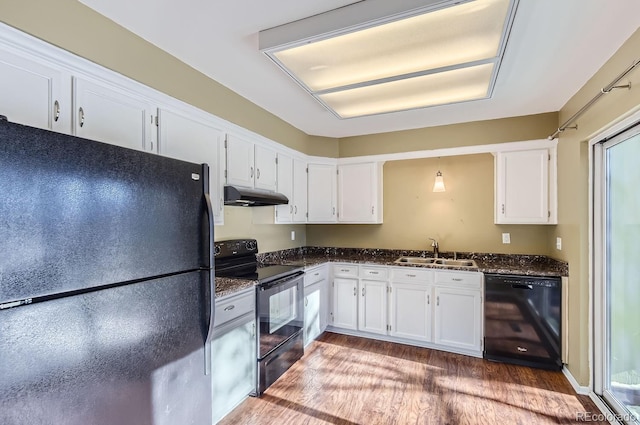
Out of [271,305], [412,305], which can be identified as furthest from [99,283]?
[412,305]

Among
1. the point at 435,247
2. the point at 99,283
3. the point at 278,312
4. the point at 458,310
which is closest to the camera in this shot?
the point at 99,283

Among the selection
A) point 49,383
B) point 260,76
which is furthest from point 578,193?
point 49,383

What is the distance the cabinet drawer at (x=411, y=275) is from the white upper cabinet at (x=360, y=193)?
746 millimetres

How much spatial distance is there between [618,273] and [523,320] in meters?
0.90

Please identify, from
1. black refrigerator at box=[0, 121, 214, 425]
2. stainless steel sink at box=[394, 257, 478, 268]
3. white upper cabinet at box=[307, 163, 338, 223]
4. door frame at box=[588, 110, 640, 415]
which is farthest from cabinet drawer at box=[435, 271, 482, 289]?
black refrigerator at box=[0, 121, 214, 425]

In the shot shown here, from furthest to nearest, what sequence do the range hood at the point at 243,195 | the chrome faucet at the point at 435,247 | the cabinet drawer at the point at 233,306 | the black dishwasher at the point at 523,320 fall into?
the chrome faucet at the point at 435,247, the black dishwasher at the point at 523,320, the range hood at the point at 243,195, the cabinet drawer at the point at 233,306

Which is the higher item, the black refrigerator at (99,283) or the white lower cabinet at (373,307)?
the black refrigerator at (99,283)

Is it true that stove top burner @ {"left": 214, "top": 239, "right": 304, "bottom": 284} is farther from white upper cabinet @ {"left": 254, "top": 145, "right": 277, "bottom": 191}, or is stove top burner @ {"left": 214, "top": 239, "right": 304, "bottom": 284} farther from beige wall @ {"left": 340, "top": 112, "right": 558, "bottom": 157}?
beige wall @ {"left": 340, "top": 112, "right": 558, "bottom": 157}

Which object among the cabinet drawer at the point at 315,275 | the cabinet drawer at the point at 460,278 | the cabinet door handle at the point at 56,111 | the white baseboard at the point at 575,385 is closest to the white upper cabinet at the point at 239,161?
the cabinet drawer at the point at 315,275

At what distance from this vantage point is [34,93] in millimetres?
1397

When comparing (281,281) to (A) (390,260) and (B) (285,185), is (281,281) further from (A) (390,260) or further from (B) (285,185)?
(A) (390,260)

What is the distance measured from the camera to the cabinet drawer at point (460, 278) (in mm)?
3061

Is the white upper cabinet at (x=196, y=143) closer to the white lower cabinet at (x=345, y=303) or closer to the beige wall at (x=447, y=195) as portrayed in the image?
the white lower cabinet at (x=345, y=303)

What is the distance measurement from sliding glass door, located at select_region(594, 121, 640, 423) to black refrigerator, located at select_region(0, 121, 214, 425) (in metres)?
2.74
